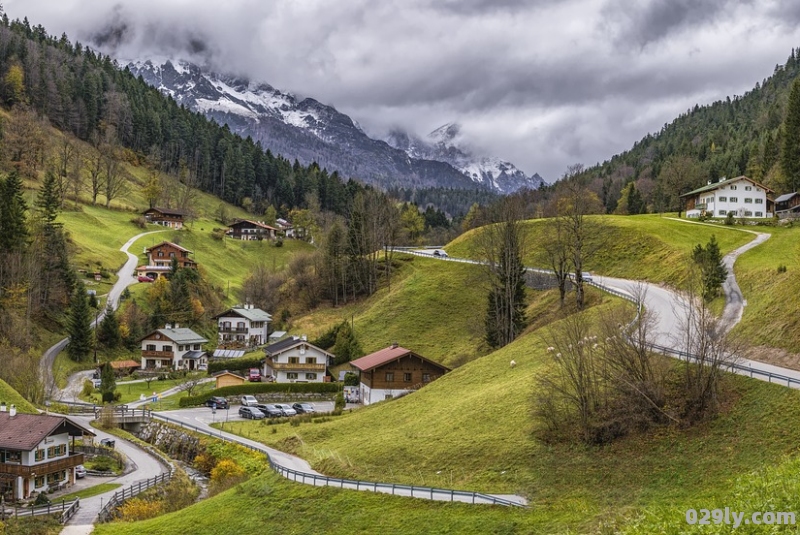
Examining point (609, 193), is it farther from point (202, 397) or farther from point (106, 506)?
point (106, 506)

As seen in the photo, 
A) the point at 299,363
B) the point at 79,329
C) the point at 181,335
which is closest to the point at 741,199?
the point at 299,363

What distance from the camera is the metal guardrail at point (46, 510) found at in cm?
3928

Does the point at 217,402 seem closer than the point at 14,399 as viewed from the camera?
No

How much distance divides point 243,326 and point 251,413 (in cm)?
3806

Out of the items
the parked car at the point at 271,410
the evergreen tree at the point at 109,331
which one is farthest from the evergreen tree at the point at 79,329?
the parked car at the point at 271,410

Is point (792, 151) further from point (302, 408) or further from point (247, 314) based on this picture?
point (302, 408)

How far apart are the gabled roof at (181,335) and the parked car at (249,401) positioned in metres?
24.1

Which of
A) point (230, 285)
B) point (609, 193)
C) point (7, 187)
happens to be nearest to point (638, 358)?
point (7, 187)

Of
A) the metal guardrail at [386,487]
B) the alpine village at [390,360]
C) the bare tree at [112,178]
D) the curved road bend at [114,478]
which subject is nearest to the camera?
the metal guardrail at [386,487]

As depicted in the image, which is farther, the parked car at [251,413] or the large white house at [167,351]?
the large white house at [167,351]

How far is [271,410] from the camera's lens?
64.6 m

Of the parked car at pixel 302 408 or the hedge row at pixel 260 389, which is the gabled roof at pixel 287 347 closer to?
the hedge row at pixel 260 389

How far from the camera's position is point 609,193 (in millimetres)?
178500

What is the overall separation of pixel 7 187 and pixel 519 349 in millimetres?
78464
